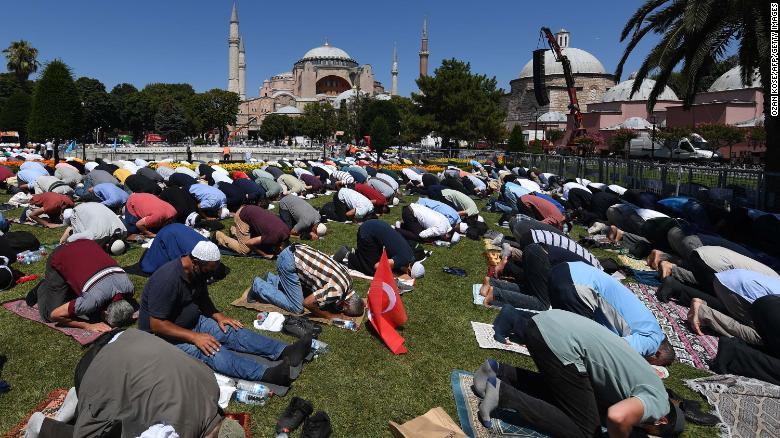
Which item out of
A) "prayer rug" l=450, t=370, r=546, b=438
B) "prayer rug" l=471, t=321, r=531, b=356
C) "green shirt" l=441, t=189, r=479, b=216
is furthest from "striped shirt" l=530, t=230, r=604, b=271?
"green shirt" l=441, t=189, r=479, b=216

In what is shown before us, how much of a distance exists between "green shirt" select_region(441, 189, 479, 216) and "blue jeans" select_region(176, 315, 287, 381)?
685cm

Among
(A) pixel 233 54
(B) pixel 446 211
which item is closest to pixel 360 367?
(B) pixel 446 211

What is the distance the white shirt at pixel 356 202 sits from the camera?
11.1 meters

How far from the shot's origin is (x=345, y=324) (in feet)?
17.6

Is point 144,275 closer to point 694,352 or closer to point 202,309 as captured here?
point 202,309

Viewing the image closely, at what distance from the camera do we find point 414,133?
41281 millimetres

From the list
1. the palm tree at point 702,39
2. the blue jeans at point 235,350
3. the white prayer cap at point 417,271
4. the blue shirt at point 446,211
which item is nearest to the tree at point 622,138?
the palm tree at point 702,39

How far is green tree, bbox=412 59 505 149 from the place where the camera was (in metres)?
39.2

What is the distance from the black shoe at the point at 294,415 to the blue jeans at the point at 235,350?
508 mm

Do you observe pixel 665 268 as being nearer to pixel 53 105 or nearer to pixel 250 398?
pixel 250 398

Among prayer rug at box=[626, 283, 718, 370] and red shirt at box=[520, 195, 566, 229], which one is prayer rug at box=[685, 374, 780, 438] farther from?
red shirt at box=[520, 195, 566, 229]

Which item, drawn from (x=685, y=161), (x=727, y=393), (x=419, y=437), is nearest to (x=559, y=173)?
(x=685, y=161)

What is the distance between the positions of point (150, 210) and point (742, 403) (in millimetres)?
8422

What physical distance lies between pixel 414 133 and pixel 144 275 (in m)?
35.8
